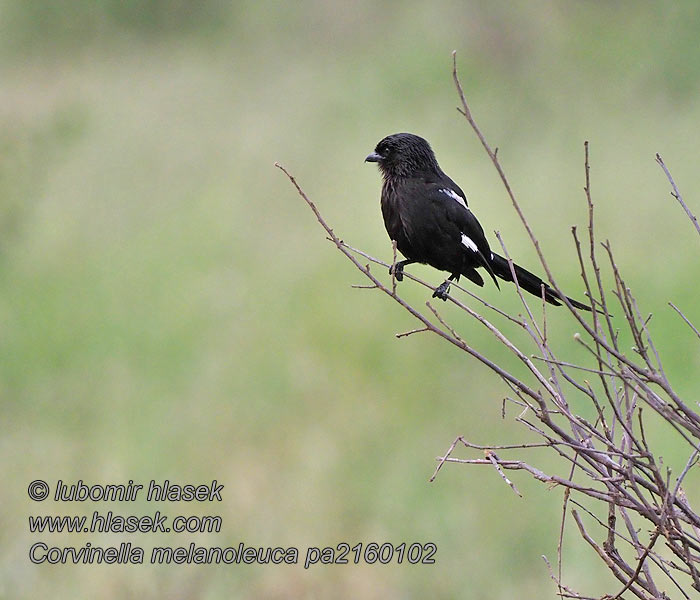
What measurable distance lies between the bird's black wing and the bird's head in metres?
0.13

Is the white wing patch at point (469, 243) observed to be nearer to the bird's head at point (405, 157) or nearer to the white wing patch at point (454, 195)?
the white wing patch at point (454, 195)

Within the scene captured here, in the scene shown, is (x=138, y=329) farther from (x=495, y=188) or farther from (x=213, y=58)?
(x=213, y=58)

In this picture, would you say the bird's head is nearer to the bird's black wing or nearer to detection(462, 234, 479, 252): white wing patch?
the bird's black wing

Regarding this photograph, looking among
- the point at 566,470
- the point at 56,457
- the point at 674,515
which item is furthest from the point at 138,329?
the point at 674,515

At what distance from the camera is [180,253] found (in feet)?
33.4

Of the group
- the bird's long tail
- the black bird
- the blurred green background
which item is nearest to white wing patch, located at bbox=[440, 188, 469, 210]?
the black bird

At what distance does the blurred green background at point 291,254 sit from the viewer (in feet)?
22.3

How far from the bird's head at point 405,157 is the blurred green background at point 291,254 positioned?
9.33 feet

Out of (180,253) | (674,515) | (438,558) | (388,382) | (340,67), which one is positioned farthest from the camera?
(340,67)

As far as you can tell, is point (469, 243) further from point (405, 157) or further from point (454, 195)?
point (405, 157)

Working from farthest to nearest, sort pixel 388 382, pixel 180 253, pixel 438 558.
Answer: pixel 180 253, pixel 388 382, pixel 438 558

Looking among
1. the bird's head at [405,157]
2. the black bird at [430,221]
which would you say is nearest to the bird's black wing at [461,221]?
the black bird at [430,221]

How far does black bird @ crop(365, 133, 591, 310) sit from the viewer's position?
4043mm

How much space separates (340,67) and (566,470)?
7.40 meters
